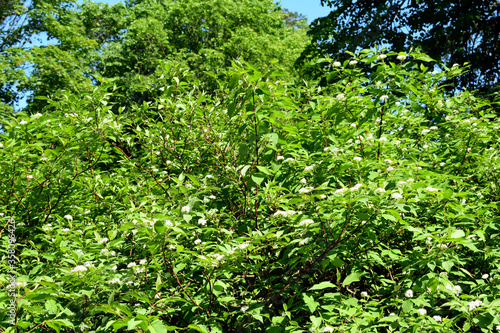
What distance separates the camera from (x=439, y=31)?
11.1 meters

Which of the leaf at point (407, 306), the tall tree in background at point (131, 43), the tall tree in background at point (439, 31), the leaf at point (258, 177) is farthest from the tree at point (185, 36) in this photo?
the leaf at point (407, 306)

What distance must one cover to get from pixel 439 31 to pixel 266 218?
36.3ft

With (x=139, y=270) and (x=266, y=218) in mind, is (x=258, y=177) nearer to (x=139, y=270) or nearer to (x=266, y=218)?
(x=266, y=218)

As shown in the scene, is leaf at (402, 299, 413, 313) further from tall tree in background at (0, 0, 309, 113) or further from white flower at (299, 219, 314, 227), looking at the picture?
tall tree in background at (0, 0, 309, 113)

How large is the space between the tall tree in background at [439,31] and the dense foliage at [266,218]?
880 centimetres

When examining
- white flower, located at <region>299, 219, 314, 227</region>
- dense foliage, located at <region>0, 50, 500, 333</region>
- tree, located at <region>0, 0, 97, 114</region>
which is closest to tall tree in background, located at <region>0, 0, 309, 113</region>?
tree, located at <region>0, 0, 97, 114</region>

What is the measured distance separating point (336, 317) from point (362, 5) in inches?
500

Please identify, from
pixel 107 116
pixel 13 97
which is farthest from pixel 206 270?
pixel 13 97

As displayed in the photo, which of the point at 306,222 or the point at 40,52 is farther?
the point at 40,52

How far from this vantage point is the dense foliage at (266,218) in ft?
6.98

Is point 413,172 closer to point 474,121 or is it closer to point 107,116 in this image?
point 474,121

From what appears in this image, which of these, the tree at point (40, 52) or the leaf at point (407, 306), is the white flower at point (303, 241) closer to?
the leaf at point (407, 306)

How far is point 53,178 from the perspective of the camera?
3.51 meters

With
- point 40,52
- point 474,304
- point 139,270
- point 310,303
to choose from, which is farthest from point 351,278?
point 40,52
